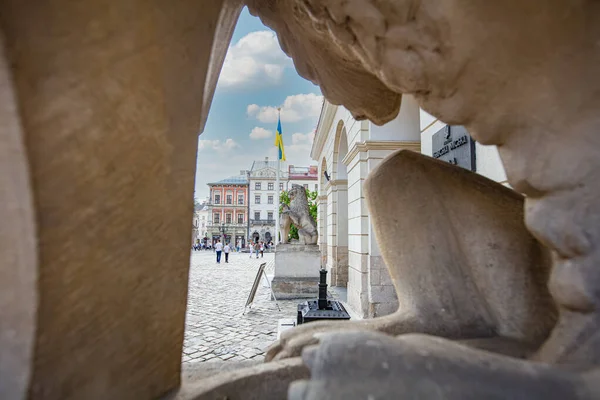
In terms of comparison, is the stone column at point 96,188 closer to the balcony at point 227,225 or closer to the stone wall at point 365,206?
the stone wall at point 365,206

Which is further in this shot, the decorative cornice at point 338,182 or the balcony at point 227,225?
the balcony at point 227,225

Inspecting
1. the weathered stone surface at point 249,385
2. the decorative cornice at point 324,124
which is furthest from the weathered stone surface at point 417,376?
the decorative cornice at point 324,124

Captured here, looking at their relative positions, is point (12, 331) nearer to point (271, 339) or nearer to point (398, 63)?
point (398, 63)

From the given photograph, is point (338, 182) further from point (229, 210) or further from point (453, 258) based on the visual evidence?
point (229, 210)

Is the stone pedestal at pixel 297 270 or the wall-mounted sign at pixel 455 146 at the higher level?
the wall-mounted sign at pixel 455 146

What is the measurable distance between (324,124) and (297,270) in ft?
17.1

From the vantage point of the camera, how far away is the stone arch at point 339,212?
10430 mm

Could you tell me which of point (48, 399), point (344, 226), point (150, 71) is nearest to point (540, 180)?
point (150, 71)

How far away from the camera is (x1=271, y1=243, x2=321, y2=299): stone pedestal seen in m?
8.97

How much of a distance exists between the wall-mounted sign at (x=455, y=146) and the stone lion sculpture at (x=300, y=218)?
6.39 meters

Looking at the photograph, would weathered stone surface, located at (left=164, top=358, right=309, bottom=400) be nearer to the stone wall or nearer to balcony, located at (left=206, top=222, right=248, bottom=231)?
the stone wall

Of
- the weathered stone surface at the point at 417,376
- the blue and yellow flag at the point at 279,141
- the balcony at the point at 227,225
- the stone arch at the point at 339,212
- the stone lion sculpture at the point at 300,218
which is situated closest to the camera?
the weathered stone surface at the point at 417,376

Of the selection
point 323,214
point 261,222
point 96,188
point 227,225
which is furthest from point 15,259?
point 227,225

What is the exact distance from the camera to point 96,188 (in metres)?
0.83
